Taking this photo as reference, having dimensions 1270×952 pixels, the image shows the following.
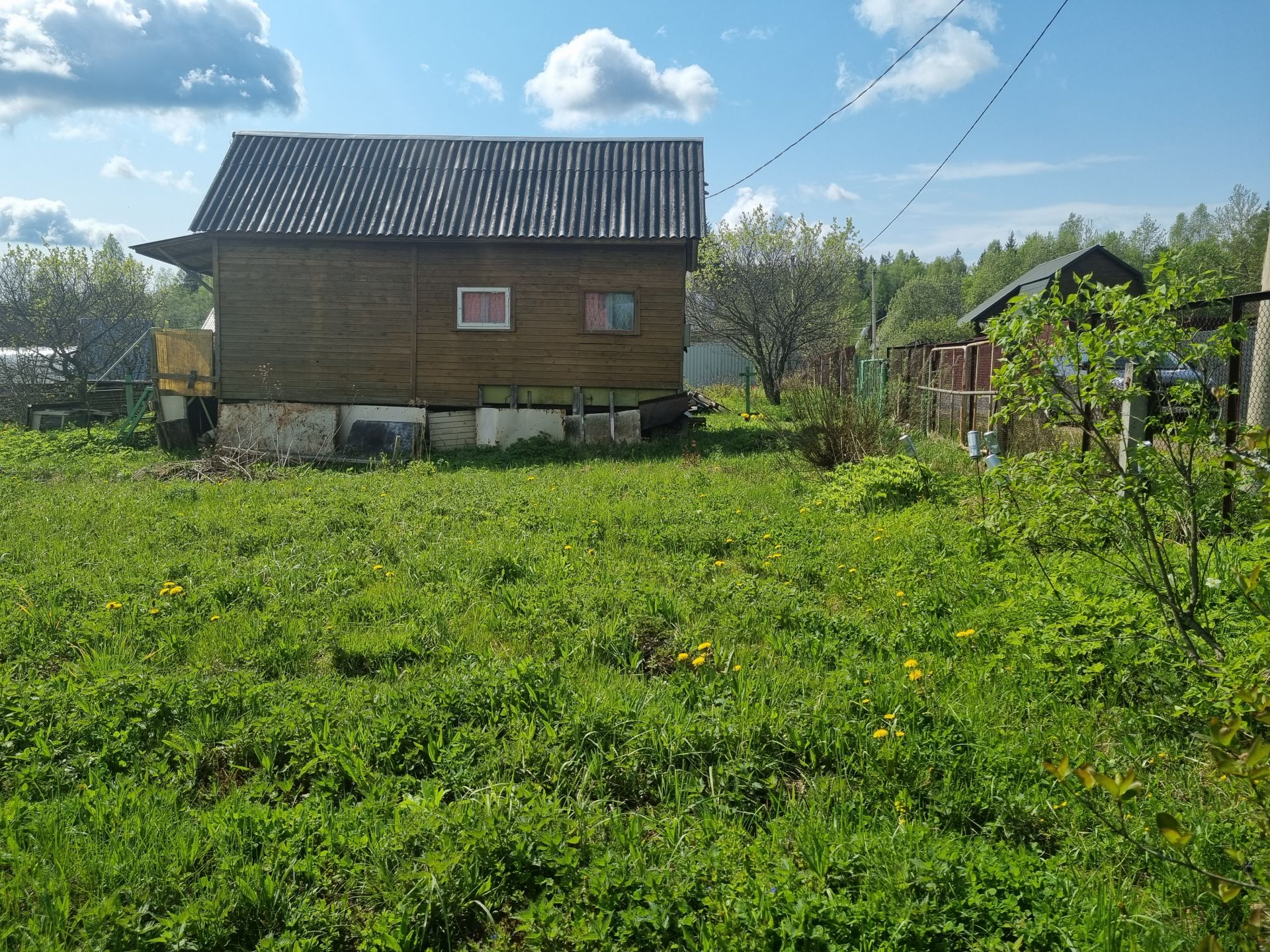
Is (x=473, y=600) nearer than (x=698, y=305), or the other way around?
(x=473, y=600)

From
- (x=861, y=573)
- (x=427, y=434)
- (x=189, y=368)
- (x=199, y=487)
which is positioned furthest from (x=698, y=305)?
(x=861, y=573)

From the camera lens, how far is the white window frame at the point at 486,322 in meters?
15.2

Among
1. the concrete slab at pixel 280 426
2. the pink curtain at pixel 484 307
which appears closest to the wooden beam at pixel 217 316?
the concrete slab at pixel 280 426

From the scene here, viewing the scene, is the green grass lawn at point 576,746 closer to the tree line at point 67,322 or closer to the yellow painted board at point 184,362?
the yellow painted board at point 184,362

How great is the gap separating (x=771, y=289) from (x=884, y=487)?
19.2 metres

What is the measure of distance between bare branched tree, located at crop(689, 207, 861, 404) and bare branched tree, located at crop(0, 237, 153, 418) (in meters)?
17.1

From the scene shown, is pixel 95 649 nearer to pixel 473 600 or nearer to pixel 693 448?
pixel 473 600

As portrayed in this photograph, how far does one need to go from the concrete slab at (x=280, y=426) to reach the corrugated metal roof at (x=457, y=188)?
3160mm

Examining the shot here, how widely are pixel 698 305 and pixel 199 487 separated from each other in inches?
789

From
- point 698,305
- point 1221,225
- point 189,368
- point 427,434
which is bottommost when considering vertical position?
point 427,434

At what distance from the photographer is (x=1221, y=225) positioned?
62.5 m

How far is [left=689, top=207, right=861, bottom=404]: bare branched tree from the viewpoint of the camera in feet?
85.3

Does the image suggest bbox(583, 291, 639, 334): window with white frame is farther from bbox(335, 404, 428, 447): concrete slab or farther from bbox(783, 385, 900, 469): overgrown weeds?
bbox(783, 385, 900, 469): overgrown weeds

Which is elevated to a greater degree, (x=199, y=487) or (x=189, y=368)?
(x=189, y=368)
